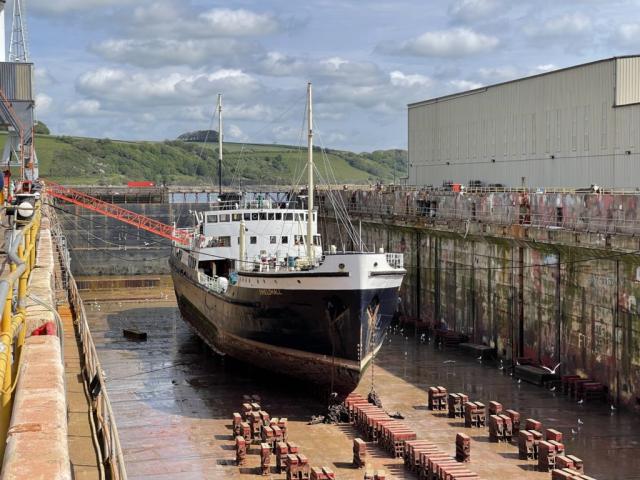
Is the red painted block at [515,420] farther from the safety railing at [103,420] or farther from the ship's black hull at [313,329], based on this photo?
the safety railing at [103,420]

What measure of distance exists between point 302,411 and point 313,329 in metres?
2.61

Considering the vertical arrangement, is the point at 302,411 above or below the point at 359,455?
below

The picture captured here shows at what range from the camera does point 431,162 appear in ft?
220

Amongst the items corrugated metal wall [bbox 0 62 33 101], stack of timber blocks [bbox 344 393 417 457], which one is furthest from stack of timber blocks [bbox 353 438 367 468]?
corrugated metal wall [bbox 0 62 33 101]

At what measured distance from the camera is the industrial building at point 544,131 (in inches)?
1672

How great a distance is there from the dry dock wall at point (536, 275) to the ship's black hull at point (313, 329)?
6.73 m

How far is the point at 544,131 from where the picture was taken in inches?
1946

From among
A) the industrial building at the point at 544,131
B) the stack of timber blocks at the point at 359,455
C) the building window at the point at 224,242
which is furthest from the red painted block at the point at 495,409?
the industrial building at the point at 544,131

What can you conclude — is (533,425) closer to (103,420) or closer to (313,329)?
(313,329)

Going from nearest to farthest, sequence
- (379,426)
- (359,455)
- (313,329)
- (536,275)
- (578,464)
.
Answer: (578,464) → (359,455) → (379,426) → (313,329) → (536,275)

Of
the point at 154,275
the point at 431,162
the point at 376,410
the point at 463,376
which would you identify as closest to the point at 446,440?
the point at 376,410

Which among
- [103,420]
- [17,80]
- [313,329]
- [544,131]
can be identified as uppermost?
[17,80]

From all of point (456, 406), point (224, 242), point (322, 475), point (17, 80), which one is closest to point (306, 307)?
point (456, 406)

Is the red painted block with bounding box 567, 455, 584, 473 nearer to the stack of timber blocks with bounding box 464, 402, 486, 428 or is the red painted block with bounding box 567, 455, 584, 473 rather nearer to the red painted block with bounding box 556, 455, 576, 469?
the red painted block with bounding box 556, 455, 576, 469
